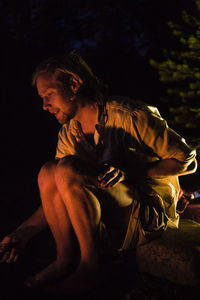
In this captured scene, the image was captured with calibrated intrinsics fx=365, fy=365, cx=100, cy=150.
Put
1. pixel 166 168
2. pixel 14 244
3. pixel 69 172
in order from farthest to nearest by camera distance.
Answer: pixel 14 244, pixel 166 168, pixel 69 172

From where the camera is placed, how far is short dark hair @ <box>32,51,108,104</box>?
206 centimetres

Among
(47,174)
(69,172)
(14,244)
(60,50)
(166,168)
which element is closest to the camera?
(69,172)

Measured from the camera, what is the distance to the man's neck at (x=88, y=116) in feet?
7.18

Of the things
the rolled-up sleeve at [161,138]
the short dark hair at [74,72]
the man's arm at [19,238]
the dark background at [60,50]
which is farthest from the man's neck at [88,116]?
the dark background at [60,50]

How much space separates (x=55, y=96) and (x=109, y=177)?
0.58m

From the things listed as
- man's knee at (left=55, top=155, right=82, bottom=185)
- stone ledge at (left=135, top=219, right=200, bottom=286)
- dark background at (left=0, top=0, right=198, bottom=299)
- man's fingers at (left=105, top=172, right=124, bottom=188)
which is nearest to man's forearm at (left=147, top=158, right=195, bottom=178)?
man's fingers at (left=105, top=172, right=124, bottom=188)

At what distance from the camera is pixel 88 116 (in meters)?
2.20

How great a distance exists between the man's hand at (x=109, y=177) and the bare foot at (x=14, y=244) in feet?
2.24

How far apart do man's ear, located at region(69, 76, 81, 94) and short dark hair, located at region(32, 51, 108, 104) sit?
0.01 metres

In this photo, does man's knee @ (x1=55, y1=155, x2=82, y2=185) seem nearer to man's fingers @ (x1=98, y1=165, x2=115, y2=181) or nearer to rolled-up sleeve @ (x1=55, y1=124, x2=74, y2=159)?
man's fingers @ (x1=98, y1=165, x2=115, y2=181)

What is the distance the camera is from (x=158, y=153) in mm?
2127

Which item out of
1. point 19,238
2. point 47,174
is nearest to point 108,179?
point 47,174

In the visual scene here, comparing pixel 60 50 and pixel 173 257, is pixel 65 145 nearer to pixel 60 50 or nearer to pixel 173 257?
pixel 173 257

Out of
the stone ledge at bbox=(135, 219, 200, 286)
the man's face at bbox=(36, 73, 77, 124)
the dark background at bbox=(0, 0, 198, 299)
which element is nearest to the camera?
the stone ledge at bbox=(135, 219, 200, 286)
